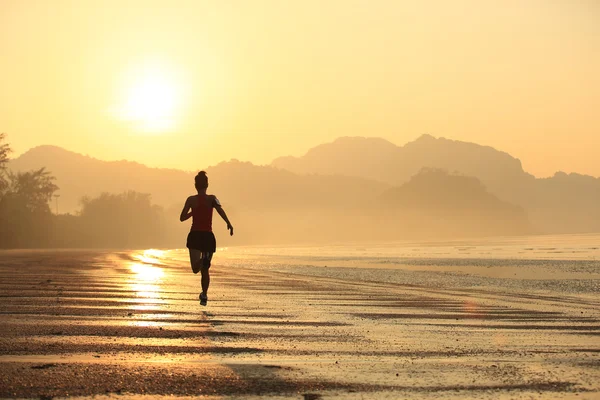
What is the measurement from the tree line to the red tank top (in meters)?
75.0

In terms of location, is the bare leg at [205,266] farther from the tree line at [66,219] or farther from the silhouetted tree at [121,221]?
the silhouetted tree at [121,221]

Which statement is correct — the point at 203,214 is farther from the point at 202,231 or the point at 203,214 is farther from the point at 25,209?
the point at 25,209

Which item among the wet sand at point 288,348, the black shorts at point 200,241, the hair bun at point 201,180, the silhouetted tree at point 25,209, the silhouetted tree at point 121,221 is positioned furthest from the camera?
the silhouetted tree at point 121,221

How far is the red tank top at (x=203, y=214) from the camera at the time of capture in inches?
595

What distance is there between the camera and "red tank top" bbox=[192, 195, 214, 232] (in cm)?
1512

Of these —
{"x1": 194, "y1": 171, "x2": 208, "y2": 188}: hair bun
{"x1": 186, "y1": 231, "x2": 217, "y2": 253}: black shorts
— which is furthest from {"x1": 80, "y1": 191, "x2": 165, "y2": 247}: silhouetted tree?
{"x1": 186, "y1": 231, "x2": 217, "y2": 253}: black shorts

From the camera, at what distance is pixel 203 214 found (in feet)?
49.8

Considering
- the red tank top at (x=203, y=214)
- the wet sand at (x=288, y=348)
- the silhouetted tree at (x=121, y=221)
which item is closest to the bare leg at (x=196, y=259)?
the red tank top at (x=203, y=214)

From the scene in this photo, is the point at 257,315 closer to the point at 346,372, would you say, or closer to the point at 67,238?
the point at 346,372

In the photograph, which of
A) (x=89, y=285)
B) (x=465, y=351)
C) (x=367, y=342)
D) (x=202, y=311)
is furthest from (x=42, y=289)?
(x=465, y=351)

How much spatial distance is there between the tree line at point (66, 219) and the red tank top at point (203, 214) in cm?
7504

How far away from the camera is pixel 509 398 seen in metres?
6.64

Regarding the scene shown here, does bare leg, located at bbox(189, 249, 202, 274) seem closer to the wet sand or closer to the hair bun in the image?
the wet sand

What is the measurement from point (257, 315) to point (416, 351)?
15.0ft
